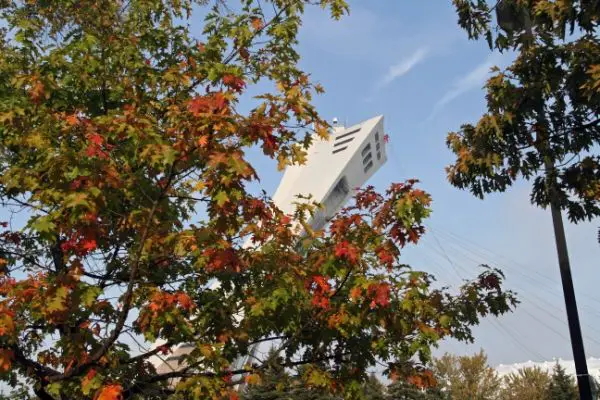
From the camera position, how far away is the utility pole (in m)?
12.4

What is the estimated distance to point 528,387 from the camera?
39.2 meters

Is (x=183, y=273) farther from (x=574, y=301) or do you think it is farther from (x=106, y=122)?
(x=574, y=301)

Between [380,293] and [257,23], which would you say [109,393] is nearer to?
[380,293]

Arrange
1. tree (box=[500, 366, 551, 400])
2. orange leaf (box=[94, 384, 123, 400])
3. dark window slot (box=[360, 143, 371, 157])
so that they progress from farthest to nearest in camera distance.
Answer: dark window slot (box=[360, 143, 371, 157])
tree (box=[500, 366, 551, 400])
orange leaf (box=[94, 384, 123, 400])

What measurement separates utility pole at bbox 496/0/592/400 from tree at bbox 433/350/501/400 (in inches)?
1096

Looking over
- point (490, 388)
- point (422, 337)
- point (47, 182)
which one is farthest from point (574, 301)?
point (490, 388)

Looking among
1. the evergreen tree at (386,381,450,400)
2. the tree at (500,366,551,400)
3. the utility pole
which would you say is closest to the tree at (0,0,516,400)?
the utility pole

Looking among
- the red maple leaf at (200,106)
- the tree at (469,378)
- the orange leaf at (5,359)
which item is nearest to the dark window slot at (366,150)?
the tree at (469,378)

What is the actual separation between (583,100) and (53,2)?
10.4 m

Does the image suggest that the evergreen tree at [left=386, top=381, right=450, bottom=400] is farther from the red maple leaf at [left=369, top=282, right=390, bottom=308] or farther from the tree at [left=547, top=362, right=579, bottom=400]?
the red maple leaf at [left=369, top=282, right=390, bottom=308]

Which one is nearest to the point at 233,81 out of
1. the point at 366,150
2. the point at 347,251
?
the point at 347,251

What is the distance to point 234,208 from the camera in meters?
4.92

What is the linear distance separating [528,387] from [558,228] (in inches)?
1162

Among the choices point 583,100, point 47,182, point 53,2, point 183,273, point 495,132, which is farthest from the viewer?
point 495,132
